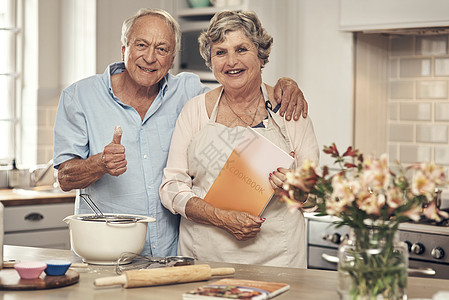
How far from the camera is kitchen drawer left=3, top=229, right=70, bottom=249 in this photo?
12.9 ft

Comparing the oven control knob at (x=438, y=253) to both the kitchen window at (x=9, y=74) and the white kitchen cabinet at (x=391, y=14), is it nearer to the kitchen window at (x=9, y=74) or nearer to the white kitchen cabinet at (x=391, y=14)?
the white kitchen cabinet at (x=391, y=14)

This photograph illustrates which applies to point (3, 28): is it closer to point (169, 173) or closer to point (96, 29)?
point (96, 29)

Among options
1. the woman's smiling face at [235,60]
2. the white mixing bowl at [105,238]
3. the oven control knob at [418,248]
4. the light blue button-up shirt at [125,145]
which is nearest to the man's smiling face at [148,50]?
the light blue button-up shirt at [125,145]

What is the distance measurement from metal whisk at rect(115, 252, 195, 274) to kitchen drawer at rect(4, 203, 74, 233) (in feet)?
6.48

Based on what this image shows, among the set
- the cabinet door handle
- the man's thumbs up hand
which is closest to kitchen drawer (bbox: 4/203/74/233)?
the cabinet door handle

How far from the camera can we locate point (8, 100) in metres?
4.70

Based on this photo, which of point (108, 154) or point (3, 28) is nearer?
point (108, 154)

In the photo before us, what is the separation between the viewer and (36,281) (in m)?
1.83

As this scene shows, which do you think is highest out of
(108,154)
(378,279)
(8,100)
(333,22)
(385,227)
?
(333,22)

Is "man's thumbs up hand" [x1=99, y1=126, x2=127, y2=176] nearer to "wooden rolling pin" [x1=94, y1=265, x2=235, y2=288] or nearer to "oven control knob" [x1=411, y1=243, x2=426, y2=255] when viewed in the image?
"wooden rolling pin" [x1=94, y1=265, x2=235, y2=288]

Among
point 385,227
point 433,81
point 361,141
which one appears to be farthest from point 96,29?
point 385,227

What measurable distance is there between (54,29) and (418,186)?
3.72 meters

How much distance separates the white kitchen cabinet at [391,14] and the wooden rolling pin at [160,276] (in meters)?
2.17

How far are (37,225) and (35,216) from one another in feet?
0.18
